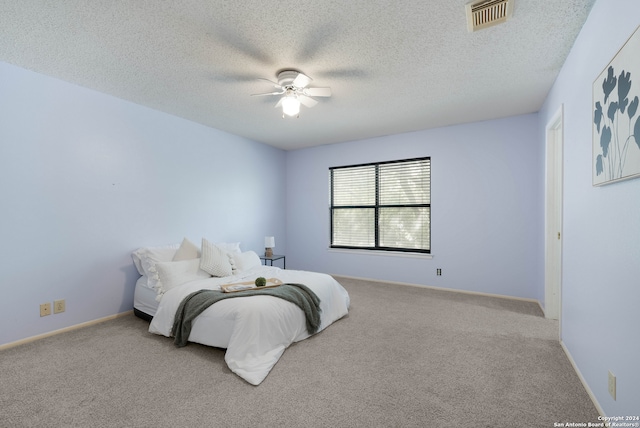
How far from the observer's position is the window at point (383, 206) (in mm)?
4922

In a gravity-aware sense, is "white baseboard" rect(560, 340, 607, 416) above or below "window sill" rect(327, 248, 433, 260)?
below

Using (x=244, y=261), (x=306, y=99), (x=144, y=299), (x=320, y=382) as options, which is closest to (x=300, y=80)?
(x=306, y=99)

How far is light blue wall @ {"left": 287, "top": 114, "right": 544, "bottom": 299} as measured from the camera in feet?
13.4

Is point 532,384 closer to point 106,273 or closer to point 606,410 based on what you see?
point 606,410

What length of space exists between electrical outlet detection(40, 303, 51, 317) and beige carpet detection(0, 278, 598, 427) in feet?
0.83

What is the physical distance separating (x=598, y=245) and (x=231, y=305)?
2.66 metres

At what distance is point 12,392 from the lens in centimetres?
202

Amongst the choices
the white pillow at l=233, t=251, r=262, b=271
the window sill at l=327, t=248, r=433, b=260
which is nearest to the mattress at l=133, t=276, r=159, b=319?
the white pillow at l=233, t=251, r=262, b=271

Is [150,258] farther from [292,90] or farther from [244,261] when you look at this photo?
[292,90]

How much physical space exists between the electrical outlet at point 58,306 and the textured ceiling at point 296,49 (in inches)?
88.3

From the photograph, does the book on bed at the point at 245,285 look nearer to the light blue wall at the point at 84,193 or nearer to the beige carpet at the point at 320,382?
the beige carpet at the point at 320,382

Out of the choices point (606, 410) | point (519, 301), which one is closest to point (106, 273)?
point (606, 410)

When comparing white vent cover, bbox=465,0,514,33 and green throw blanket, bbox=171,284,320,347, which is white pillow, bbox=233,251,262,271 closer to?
green throw blanket, bbox=171,284,320,347

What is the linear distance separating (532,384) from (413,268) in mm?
2819
